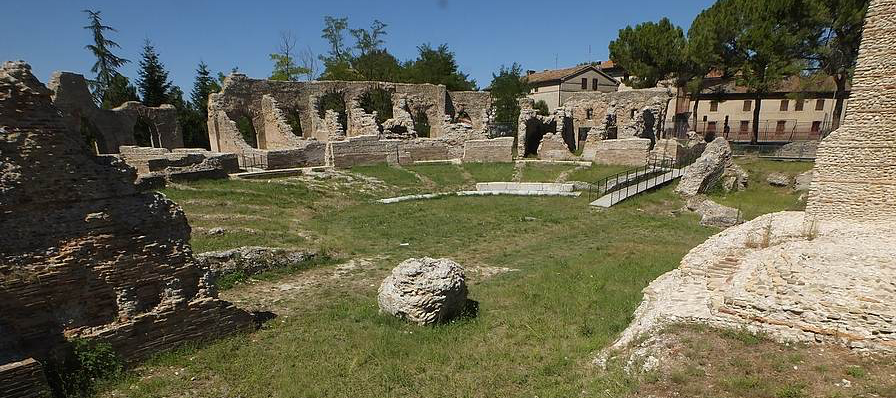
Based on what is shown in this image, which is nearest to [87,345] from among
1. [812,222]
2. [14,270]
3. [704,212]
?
[14,270]

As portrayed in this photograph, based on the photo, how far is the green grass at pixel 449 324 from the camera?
657cm

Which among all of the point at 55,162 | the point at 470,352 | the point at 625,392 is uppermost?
the point at 55,162

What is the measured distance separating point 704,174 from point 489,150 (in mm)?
13134

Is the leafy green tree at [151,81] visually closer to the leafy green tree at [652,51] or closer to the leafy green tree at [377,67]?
the leafy green tree at [377,67]

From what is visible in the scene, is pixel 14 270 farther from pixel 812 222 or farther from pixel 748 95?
pixel 748 95

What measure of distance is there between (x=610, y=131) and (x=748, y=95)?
2277 cm

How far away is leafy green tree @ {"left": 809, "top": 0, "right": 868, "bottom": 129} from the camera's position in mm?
26906

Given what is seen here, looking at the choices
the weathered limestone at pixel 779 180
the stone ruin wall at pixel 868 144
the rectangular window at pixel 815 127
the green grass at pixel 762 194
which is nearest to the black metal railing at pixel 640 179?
the green grass at pixel 762 194

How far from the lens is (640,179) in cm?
2325

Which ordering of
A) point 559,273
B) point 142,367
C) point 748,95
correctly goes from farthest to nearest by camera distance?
point 748,95 < point 559,273 < point 142,367

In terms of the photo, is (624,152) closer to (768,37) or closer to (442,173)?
(442,173)

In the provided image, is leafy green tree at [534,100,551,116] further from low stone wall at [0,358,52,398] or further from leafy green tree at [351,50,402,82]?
low stone wall at [0,358,52,398]

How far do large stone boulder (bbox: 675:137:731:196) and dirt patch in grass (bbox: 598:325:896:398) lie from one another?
16496 mm

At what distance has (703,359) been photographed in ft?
19.5
